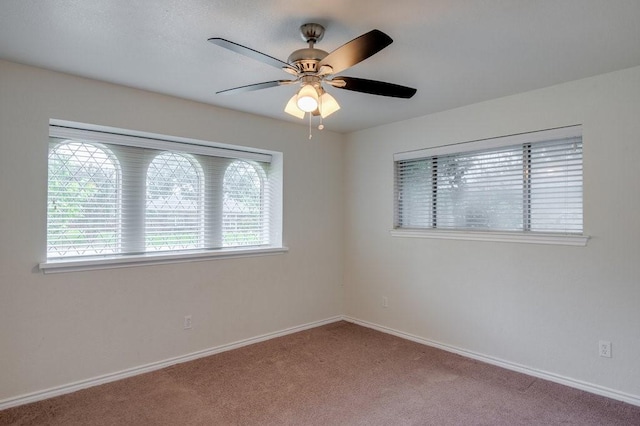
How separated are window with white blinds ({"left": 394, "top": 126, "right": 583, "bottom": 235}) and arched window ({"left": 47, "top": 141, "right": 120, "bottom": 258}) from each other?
2742 millimetres

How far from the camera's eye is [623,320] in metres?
2.57

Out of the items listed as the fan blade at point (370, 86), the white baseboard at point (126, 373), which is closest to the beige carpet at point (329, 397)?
the white baseboard at point (126, 373)

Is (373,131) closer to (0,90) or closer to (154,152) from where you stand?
(154,152)

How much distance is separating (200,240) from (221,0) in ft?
7.55

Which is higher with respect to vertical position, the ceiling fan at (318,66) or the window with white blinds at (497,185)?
the ceiling fan at (318,66)

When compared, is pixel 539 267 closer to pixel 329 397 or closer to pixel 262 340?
pixel 329 397

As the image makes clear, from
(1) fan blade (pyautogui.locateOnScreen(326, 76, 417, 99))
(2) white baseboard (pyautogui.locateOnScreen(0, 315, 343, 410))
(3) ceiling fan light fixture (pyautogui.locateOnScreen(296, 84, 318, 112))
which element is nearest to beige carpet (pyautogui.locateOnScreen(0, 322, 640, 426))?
(2) white baseboard (pyautogui.locateOnScreen(0, 315, 343, 410))

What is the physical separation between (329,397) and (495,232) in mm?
1955

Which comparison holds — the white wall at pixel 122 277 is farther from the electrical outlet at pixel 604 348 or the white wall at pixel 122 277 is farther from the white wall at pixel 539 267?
the electrical outlet at pixel 604 348

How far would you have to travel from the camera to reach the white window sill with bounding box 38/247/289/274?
263 centimetres

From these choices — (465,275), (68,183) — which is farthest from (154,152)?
(465,275)

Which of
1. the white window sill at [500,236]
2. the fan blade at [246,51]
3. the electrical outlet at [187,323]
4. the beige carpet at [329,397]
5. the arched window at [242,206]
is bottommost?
the beige carpet at [329,397]

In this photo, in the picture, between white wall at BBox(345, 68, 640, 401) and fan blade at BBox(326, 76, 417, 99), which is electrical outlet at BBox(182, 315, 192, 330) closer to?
white wall at BBox(345, 68, 640, 401)

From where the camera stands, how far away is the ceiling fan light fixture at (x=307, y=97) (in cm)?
195
